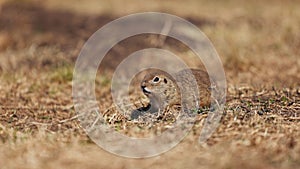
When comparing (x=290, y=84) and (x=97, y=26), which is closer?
(x=290, y=84)

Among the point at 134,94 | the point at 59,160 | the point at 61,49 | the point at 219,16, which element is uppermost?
the point at 219,16

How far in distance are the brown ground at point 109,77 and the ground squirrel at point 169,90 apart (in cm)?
28

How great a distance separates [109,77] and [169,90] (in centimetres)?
204

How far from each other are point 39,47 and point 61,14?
6.56 feet

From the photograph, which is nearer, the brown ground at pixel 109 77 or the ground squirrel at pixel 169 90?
the brown ground at pixel 109 77

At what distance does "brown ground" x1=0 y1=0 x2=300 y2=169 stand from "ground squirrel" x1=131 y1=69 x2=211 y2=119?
0.28m

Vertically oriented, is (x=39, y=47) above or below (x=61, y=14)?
below

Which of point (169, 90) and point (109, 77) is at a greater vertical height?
point (109, 77)

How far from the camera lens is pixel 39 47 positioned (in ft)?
26.4

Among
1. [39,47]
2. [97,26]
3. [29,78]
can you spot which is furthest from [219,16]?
[29,78]

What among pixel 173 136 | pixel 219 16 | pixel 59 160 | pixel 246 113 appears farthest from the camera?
pixel 219 16

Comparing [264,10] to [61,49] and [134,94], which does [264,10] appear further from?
[134,94]

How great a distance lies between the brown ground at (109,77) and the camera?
3.81m

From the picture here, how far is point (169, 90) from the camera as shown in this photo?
5.06 metres
